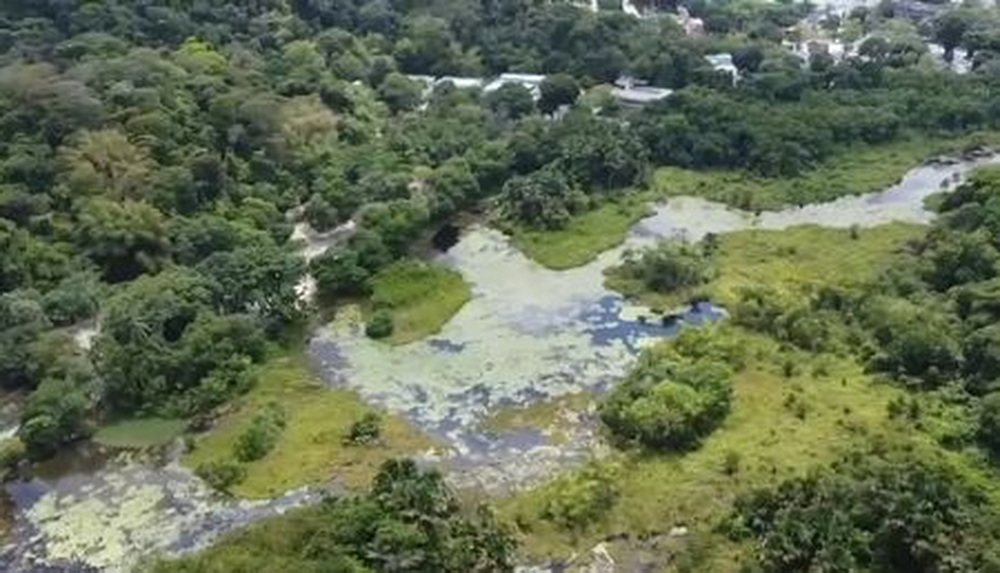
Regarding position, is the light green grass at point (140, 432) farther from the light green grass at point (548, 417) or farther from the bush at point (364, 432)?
the light green grass at point (548, 417)

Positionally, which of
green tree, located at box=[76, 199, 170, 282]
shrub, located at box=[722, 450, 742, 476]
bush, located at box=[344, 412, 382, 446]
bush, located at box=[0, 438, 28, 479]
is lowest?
shrub, located at box=[722, 450, 742, 476]

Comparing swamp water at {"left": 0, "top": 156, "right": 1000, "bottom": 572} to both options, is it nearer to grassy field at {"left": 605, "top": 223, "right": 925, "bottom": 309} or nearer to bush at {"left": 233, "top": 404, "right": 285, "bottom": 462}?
grassy field at {"left": 605, "top": 223, "right": 925, "bottom": 309}

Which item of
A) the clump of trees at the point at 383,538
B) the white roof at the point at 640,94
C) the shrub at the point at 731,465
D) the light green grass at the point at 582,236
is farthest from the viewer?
the white roof at the point at 640,94

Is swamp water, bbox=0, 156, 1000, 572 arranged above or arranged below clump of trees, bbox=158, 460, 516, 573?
below

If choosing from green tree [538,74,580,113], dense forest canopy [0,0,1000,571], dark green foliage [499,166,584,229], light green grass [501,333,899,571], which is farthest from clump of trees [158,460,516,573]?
green tree [538,74,580,113]

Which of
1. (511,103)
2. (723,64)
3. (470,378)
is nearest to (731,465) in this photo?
(470,378)

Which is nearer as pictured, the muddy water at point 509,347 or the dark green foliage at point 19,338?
the muddy water at point 509,347

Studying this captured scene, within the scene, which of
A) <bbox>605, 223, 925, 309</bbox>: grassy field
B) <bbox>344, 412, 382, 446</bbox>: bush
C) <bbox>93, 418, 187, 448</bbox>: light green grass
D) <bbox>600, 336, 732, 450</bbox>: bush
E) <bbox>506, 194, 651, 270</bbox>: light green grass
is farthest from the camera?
<bbox>506, 194, 651, 270</bbox>: light green grass

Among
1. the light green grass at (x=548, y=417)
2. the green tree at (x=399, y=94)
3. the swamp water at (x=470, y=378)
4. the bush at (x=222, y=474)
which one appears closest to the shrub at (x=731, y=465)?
the swamp water at (x=470, y=378)
